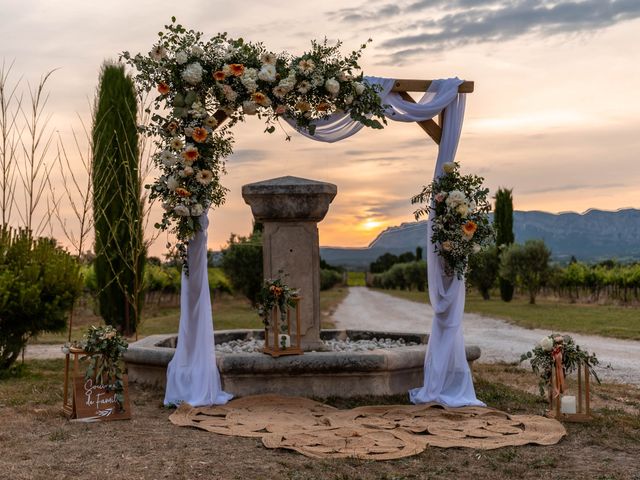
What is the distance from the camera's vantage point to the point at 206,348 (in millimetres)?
8523

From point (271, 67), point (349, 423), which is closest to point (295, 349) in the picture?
point (349, 423)

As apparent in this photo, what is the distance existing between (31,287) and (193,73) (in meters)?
4.50

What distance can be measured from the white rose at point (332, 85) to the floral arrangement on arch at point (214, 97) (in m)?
0.01

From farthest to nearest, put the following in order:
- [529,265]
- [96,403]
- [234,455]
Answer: [529,265] < [96,403] < [234,455]

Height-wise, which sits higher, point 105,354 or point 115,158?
point 115,158

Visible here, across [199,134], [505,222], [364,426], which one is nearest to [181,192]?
[199,134]

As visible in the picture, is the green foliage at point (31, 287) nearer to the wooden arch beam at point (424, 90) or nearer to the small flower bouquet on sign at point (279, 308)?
the small flower bouquet on sign at point (279, 308)

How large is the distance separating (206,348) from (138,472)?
112 inches

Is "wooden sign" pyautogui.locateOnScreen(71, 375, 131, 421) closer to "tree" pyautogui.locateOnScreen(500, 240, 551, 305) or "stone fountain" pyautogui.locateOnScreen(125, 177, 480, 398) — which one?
"stone fountain" pyautogui.locateOnScreen(125, 177, 480, 398)

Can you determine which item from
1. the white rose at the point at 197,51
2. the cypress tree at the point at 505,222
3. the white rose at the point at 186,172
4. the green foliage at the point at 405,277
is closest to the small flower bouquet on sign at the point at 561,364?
the white rose at the point at 186,172

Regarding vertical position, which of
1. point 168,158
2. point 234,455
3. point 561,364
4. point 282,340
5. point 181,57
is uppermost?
point 181,57

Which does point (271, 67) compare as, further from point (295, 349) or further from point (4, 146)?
point (4, 146)

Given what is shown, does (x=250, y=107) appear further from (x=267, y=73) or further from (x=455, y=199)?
(x=455, y=199)

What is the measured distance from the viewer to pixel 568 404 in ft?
25.4
